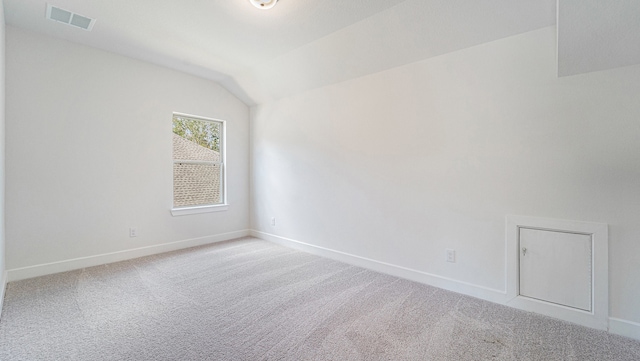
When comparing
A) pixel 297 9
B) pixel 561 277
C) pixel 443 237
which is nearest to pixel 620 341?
pixel 561 277

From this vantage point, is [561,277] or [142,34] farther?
[142,34]

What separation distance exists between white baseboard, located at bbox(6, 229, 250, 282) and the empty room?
0.06ft

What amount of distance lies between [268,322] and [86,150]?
2.96 meters

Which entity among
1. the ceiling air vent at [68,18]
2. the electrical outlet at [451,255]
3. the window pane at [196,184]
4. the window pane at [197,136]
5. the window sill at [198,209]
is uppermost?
the ceiling air vent at [68,18]

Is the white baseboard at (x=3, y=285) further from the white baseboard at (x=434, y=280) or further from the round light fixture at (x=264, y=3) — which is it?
the round light fixture at (x=264, y=3)

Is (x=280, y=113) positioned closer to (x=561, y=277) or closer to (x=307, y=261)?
(x=307, y=261)

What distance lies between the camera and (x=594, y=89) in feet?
6.68

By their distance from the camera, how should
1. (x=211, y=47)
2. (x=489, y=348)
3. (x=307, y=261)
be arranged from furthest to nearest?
1. (x=307, y=261)
2. (x=211, y=47)
3. (x=489, y=348)

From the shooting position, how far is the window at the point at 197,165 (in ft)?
13.7

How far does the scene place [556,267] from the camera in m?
2.22

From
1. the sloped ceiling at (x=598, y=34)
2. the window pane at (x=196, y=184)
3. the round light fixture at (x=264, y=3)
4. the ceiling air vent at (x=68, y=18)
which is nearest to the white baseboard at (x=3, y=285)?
the window pane at (x=196, y=184)

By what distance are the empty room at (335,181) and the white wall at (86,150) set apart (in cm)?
2

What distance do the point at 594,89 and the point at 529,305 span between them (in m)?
1.71

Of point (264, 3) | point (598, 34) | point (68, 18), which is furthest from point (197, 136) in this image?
point (598, 34)
